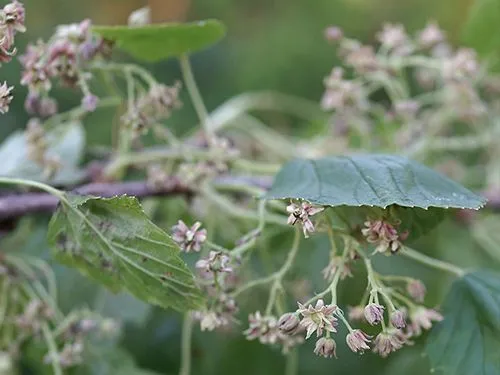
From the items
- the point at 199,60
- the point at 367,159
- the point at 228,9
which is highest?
the point at 367,159

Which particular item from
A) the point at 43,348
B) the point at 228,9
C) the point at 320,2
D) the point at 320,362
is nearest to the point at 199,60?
the point at 228,9

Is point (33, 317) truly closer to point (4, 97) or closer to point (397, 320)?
point (4, 97)

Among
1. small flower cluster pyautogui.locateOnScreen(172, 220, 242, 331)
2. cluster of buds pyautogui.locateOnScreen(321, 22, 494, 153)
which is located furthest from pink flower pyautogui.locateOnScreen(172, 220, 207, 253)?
cluster of buds pyautogui.locateOnScreen(321, 22, 494, 153)

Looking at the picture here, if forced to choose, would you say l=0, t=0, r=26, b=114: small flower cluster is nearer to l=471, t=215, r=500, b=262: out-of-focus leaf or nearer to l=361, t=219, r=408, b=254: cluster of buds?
l=361, t=219, r=408, b=254: cluster of buds

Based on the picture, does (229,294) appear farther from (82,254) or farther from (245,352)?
(245,352)

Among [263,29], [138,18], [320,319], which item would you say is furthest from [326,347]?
[263,29]
